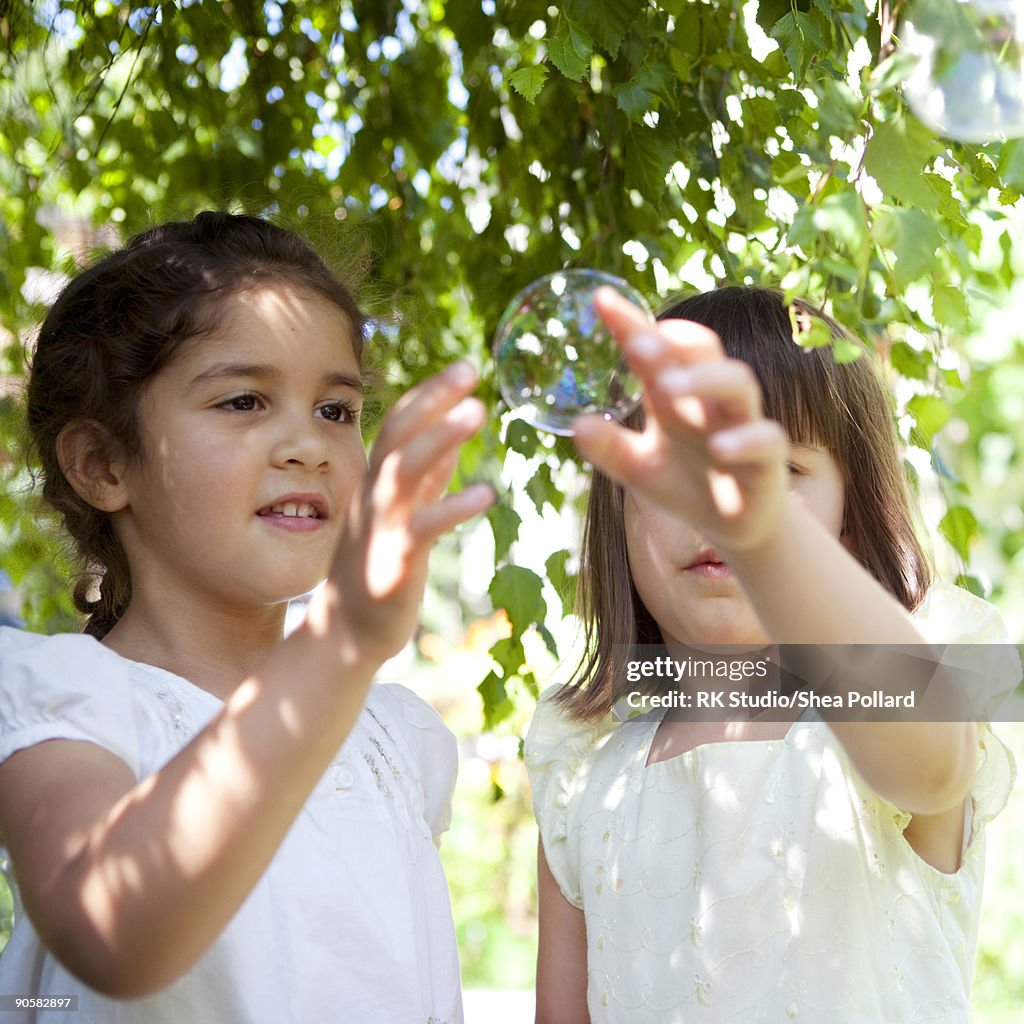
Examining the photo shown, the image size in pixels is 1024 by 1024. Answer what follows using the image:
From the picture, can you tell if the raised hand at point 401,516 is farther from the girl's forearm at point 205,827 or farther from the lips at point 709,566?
the lips at point 709,566

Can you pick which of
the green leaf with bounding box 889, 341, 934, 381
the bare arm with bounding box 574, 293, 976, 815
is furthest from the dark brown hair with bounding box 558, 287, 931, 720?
Answer: the bare arm with bounding box 574, 293, 976, 815

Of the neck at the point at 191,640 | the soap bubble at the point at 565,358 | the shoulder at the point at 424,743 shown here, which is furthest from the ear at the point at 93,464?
the soap bubble at the point at 565,358

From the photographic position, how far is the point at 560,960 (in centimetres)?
190

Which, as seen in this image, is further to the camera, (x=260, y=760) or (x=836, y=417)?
(x=836, y=417)

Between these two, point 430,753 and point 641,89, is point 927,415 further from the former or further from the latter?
point 430,753

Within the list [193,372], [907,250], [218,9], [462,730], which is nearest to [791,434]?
[907,250]

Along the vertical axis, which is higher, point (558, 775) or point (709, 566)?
point (709, 566)

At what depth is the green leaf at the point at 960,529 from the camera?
2.38 m

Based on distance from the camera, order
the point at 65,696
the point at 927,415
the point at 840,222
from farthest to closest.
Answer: the point at 927,415 < the point at 65,696 < the point at 840,222

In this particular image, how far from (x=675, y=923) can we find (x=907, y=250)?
1.02 m

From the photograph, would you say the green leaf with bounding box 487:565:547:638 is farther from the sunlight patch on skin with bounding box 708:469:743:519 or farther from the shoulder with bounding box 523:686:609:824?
the sunlight patch on skin with bounding box 708:469:743:519

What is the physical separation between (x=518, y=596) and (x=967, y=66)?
4.67ft

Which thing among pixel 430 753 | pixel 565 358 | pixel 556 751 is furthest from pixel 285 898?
pixel 565 358

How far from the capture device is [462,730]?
6.22 meters
